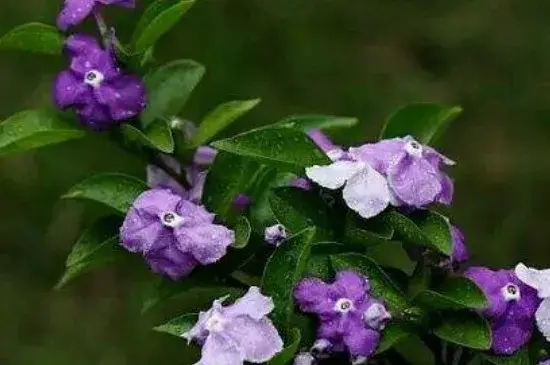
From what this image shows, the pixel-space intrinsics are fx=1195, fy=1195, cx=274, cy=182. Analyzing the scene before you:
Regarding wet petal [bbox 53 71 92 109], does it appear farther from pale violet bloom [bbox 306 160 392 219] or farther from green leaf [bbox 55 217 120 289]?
pale violet bloom [bbox 306 160 392 219]

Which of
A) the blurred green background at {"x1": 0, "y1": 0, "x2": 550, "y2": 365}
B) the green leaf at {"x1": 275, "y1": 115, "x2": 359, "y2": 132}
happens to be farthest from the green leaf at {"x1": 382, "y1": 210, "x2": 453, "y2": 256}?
the blurred green background at {"x1": 0, "y1": 0, "x2": 550, "y2": 365}

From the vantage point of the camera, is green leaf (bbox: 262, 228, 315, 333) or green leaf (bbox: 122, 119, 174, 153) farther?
green leaf (bbox: 122, 119, 174, 153)

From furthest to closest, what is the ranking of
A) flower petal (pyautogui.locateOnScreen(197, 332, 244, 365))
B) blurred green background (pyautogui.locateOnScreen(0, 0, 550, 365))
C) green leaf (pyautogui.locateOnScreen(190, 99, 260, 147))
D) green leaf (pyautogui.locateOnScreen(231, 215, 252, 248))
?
blurred green background (pyautogui.locateOnScreen(0, 0, 550, 365))
green leaf (pyautogui.locateOnScreen(190, 99, 260, 147))
green leaf (pyautogui.locateOnScreen(231, 215, 252, 248))
flower petal (pyautogui.locateOnScreen(197, 332, 244, 365))

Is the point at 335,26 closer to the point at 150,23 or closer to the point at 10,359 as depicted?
the point at 10,359

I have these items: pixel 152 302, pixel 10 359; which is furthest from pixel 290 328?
pixel 10 359

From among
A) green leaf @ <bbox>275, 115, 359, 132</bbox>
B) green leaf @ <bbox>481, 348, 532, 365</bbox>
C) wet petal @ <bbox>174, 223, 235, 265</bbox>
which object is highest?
wet petal @ <bbox>174, 223, 235, 265</bbox>
